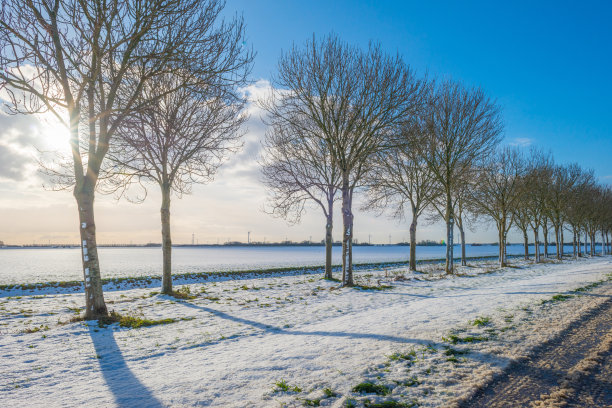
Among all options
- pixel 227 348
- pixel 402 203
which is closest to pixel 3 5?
pixel 227 348

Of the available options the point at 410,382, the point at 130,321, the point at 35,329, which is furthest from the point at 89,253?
the point at 410,382

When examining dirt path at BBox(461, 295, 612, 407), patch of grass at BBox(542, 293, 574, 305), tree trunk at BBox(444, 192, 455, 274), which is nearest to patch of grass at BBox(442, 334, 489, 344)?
dirt path at BBox(461, 295, 612, 407)

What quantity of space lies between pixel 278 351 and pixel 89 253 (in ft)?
21.4

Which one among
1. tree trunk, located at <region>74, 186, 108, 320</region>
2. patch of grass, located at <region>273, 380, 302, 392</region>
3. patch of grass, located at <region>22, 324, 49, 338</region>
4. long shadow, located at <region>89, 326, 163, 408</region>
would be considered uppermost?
tree trunk, located at <region>74, 186, 108, 320</region>

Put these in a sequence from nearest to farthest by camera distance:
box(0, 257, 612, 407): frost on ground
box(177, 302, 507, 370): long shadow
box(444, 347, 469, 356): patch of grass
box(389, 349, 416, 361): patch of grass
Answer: box(0, 257, 612, 407): frost on ground → box(389, 349, 416, 361): patch of grass → box(444, 347, 469, 356): patch of grass → box(177, 302, 507, 370): long shadow

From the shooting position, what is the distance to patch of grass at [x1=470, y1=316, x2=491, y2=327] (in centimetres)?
784

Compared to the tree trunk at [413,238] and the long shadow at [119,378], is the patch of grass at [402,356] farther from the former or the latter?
the tree trunk at [413,238]

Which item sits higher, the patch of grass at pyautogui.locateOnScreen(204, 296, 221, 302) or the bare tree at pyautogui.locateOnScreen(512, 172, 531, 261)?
the bare tree at pyautogui.locateOnScreen(512, 172, 531, 261)

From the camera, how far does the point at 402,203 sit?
2659 centimetres

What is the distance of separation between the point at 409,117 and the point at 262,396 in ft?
50.0

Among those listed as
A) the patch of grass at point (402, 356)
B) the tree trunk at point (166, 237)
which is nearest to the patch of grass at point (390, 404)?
the patch of grass at point (402, 356)

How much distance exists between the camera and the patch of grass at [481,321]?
25.7 feet

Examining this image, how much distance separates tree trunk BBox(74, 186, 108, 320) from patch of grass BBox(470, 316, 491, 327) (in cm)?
955

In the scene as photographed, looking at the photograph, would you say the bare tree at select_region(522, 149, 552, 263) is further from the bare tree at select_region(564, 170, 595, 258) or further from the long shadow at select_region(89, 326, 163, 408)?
the long shadow at select_region(89, 326, 163, 408)
